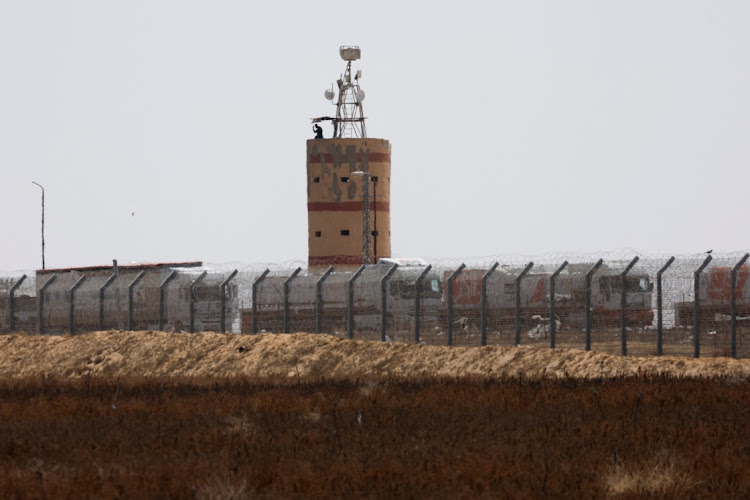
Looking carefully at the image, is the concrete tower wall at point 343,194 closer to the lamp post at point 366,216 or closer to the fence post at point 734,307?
the lamp post at point 366,216

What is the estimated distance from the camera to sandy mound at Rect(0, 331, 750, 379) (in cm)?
2734

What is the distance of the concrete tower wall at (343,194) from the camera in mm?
66188

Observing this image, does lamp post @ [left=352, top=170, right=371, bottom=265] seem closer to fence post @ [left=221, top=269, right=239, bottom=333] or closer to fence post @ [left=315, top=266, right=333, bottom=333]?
fence post @ [left=221, top=269, right=239, bottom=333]

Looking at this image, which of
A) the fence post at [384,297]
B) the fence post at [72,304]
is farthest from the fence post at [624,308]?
the fence post at [72,304]

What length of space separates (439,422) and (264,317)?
68.0 ft

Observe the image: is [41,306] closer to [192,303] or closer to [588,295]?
[192,303]

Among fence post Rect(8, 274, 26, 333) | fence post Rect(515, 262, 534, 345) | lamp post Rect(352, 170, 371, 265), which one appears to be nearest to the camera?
fence post Rect(515, 262, 534, 345)

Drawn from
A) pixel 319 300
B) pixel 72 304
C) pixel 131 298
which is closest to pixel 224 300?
pixel 319 300

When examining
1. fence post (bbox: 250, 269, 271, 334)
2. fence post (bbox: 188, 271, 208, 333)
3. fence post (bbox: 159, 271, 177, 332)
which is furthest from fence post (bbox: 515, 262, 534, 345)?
fence post (bbox: 159, 271, 177, 332)

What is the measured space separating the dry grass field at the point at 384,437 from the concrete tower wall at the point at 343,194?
4046 centimetres

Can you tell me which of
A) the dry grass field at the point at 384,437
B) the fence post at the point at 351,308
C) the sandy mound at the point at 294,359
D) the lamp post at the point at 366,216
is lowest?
the sandy mound at the point at 294,359

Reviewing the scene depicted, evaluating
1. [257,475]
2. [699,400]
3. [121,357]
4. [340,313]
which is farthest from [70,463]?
[121,357]

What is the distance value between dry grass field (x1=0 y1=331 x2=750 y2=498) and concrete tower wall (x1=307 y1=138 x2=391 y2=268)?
40455 mm

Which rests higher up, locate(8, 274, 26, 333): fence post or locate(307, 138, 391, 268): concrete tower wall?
locate(307, 138, 391, 268): concrete tower wall
